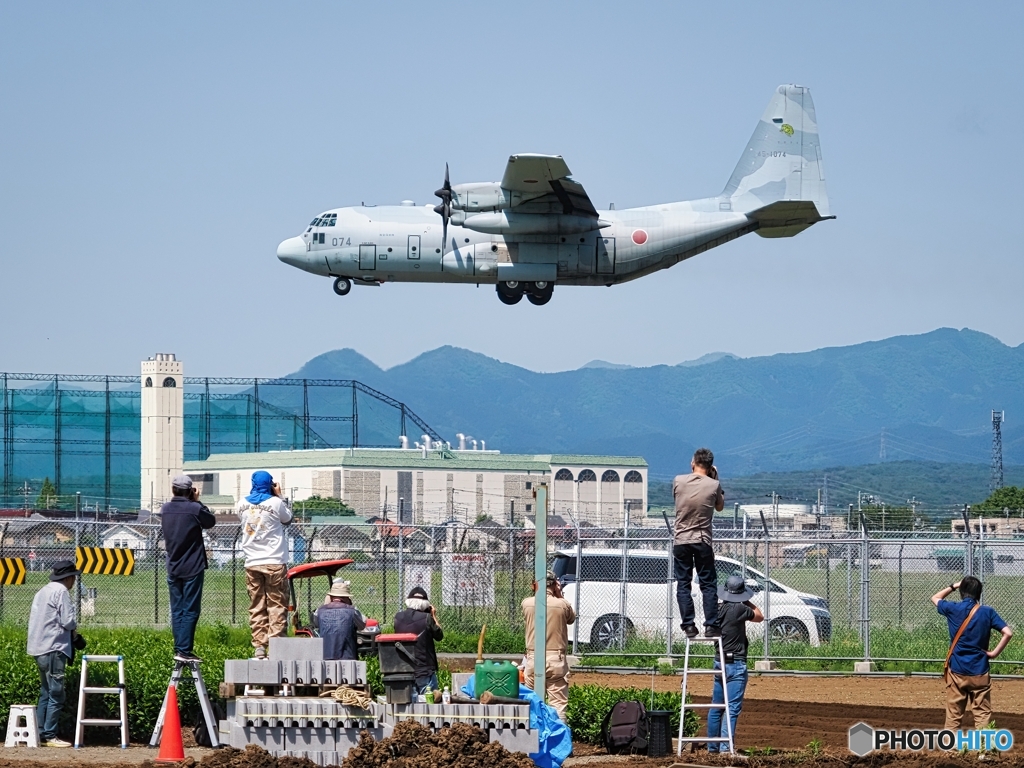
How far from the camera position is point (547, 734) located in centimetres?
1289

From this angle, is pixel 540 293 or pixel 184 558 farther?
pixel 540 293

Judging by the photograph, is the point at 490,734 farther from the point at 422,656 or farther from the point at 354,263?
the point at 354,263

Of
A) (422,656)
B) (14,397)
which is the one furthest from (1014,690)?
(14,397)

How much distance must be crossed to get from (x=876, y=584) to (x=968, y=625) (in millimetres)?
32579

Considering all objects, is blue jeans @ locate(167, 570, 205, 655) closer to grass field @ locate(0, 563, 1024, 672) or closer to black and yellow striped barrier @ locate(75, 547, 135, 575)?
grass field @ locate(0, 563, 1024, 672)

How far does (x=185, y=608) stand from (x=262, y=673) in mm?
1250

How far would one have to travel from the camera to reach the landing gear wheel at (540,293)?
39250mm

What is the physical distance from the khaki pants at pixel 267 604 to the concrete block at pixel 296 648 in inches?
22.9

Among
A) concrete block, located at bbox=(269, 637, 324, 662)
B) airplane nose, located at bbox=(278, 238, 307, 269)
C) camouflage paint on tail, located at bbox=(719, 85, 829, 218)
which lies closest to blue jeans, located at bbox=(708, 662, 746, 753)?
concrete block, located at bbox=(269, 637, 324, 662)

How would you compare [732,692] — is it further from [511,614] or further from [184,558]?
[511,614]

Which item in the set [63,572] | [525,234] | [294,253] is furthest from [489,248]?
[63,572]

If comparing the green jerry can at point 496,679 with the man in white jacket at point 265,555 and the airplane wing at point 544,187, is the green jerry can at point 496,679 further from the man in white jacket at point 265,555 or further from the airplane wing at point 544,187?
the airplane wing at point 544,187

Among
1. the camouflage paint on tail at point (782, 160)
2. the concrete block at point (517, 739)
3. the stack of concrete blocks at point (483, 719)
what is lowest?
the concrete block at point (517, 739)

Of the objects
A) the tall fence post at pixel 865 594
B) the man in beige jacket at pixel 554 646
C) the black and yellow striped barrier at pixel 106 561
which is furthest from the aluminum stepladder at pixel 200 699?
the tall fence post at pixel 865 594
